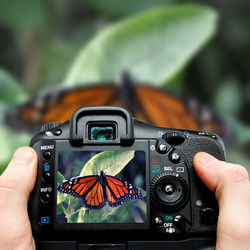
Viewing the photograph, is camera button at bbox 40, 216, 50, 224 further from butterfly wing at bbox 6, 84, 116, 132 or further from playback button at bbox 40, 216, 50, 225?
butterfly wing at bbox 6, 84, 116, 132

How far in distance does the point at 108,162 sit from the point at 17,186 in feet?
0.21

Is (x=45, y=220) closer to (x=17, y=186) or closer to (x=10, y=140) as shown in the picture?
(x=17, y=186)

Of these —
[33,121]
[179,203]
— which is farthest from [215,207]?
[33,121]

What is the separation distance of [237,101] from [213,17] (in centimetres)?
12

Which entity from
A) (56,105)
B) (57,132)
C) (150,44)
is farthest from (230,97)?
(57,132)

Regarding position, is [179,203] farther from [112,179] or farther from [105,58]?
[105,58]

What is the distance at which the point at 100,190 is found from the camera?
0.96 ft

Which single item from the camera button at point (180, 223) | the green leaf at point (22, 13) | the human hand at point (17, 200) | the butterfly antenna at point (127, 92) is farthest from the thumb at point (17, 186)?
the green leaf at point (22, 13)

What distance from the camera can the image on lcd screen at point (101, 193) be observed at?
29 cm

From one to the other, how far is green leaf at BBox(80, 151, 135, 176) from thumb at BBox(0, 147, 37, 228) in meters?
0.04

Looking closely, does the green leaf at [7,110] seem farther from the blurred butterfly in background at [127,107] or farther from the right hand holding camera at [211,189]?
the right hand holding camera at [211,189]

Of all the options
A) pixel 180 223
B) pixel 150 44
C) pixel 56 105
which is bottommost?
pixel 180 223

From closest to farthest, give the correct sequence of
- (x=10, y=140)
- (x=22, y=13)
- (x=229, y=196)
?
(x=229, y=196) → (x=10, y=140) → (x=22, y=13)

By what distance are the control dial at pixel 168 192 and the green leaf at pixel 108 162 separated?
0.08ft
